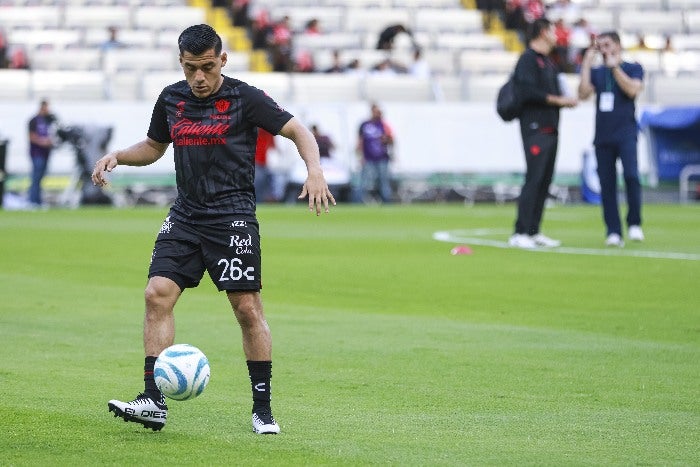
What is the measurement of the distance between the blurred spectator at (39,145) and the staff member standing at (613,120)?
50.8 ft

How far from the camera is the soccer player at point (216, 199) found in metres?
6.91

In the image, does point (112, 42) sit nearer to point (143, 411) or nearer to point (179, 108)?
point (179, 108)

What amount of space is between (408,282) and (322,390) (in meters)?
6.60

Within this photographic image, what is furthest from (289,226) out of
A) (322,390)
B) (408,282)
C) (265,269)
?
(322,390)

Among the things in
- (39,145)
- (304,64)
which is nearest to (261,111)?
(39,145)

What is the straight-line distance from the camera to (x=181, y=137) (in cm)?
707

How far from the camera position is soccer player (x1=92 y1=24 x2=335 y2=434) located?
6906 mm

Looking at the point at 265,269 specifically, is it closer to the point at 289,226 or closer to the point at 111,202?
the point at 289,226

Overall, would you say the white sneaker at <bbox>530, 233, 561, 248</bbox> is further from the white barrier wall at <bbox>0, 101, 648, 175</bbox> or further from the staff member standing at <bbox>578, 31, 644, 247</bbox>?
the white barrier wall at <bbox>0, 101, 648, 175</bbox>

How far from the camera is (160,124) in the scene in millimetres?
7285

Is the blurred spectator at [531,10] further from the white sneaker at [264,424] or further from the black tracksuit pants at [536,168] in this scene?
the white sneaker at [264,424]

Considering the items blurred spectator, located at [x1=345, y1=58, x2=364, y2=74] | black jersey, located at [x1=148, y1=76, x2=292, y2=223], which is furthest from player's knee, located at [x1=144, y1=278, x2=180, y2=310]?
blurred spectator, located at [x1=345, y1=58, x2=364, y2=74]

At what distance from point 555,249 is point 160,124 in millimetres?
11560

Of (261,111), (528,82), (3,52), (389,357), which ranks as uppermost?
(261,111)
